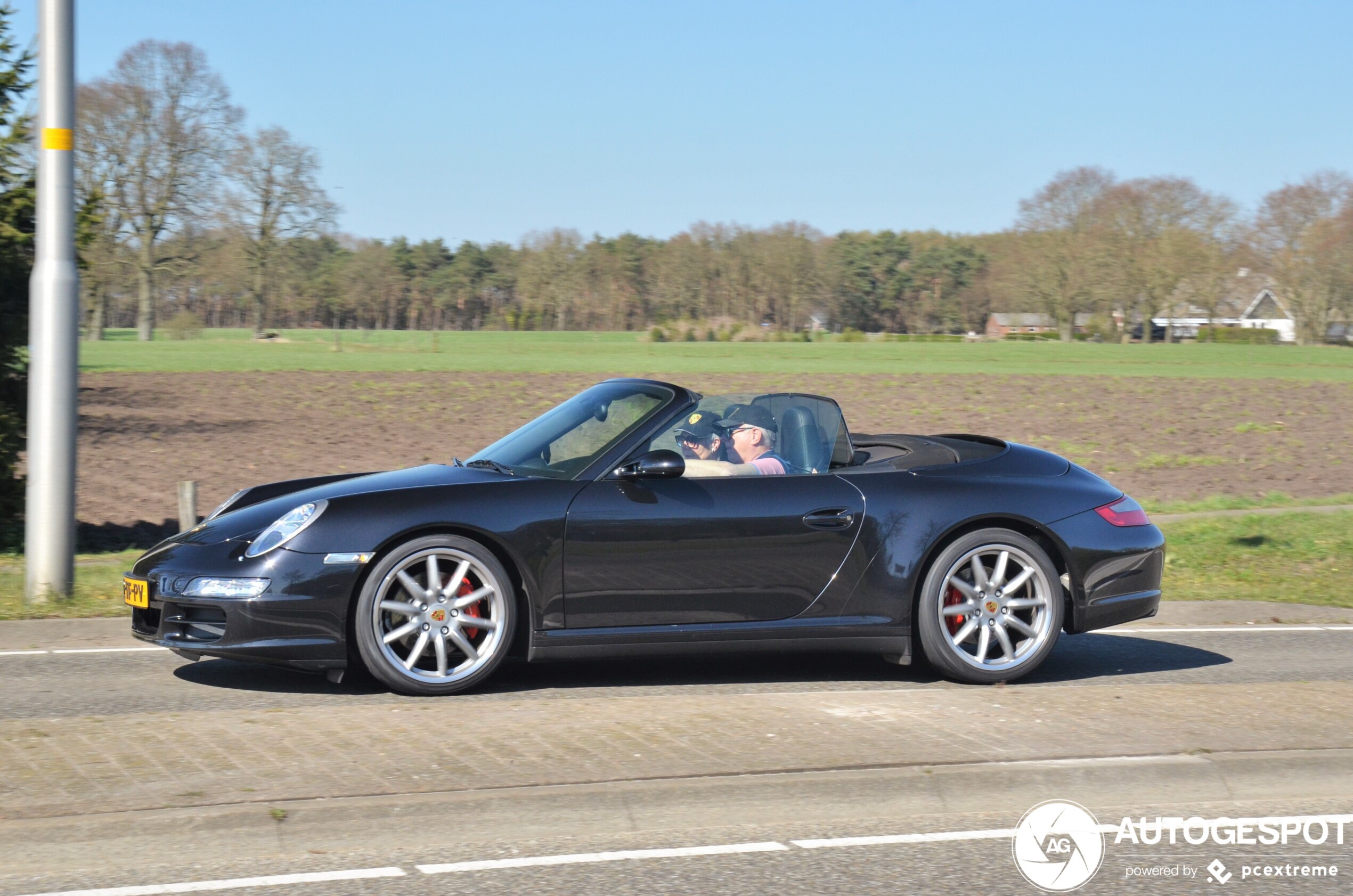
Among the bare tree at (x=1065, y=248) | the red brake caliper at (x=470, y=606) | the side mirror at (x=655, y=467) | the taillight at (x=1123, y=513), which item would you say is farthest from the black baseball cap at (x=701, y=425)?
the bare tree at (x=1065, y=248)

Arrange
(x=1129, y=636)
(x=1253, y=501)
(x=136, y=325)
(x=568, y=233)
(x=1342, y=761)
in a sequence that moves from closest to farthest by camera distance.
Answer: (x=1342, y=761)
(x=1129, y=636)
(x=1253, y=501)
(x=136, y=325)
(x=568, y=233)

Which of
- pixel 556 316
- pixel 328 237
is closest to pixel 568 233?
pixel 556 316

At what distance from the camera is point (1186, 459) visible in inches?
1014

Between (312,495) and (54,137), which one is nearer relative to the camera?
(312,495)

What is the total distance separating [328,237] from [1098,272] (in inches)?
2030

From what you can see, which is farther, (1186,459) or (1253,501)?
(1186,459)

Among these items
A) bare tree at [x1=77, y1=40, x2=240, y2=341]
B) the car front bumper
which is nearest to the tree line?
bare tree at [x1=77, y1=40, x2=240, y2=341]

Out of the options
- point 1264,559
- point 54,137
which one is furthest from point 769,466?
point 1264,559

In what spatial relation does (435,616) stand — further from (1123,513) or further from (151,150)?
(151,150)

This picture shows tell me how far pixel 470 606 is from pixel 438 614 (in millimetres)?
145

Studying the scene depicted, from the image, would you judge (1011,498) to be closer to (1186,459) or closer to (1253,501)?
(1253,501)

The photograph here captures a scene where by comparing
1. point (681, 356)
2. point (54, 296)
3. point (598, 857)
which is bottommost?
point (598, 857)

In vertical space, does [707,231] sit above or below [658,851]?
above

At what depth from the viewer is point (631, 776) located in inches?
189
